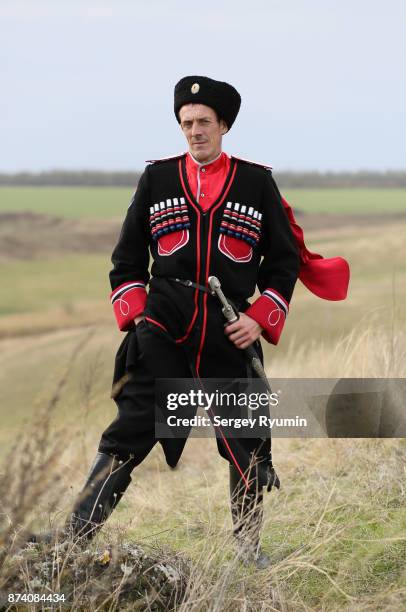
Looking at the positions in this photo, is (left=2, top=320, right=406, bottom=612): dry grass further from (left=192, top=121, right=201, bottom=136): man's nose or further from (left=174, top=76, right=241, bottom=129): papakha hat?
(left=174, top=76, right=241, bottom=129): papakha hat

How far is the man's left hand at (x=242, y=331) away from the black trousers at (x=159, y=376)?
0.03 m

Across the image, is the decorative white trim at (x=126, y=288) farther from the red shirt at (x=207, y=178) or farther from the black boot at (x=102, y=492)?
the black boot at (x=102, y=492)

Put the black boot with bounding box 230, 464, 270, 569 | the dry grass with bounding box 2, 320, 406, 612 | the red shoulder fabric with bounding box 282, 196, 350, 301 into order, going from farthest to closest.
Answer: the red shoulder fabric with bounding box 282, 196, 350, 301 → the black boot with bounding box 230, 464, 270, 569 → the dry grass with bounding box 2, 320, 406, 612

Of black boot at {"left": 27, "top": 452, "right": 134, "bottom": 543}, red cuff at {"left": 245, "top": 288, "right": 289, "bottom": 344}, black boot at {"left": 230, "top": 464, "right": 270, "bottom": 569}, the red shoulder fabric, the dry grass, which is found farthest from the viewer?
the red shoulder fabric

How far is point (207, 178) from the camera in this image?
4.12m

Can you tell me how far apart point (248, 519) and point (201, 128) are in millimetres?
1495

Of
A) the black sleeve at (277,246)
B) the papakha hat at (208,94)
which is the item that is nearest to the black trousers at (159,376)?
the black sleeve at (277,246)

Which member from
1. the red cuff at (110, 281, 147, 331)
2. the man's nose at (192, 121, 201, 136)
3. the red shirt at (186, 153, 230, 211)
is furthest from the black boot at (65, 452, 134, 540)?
the man's nose at (192, 121, 201, 136)

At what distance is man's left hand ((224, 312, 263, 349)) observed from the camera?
4.01m

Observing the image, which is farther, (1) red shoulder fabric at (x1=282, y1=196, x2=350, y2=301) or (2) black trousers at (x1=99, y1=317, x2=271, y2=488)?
(1) red shoulder fabric at (x1=282, y1=196, x2=350, y2=301)

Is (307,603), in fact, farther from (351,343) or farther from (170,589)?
(351,343)

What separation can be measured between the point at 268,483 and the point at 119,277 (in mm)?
1017

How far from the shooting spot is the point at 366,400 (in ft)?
18.4

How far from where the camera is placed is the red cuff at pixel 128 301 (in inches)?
163
